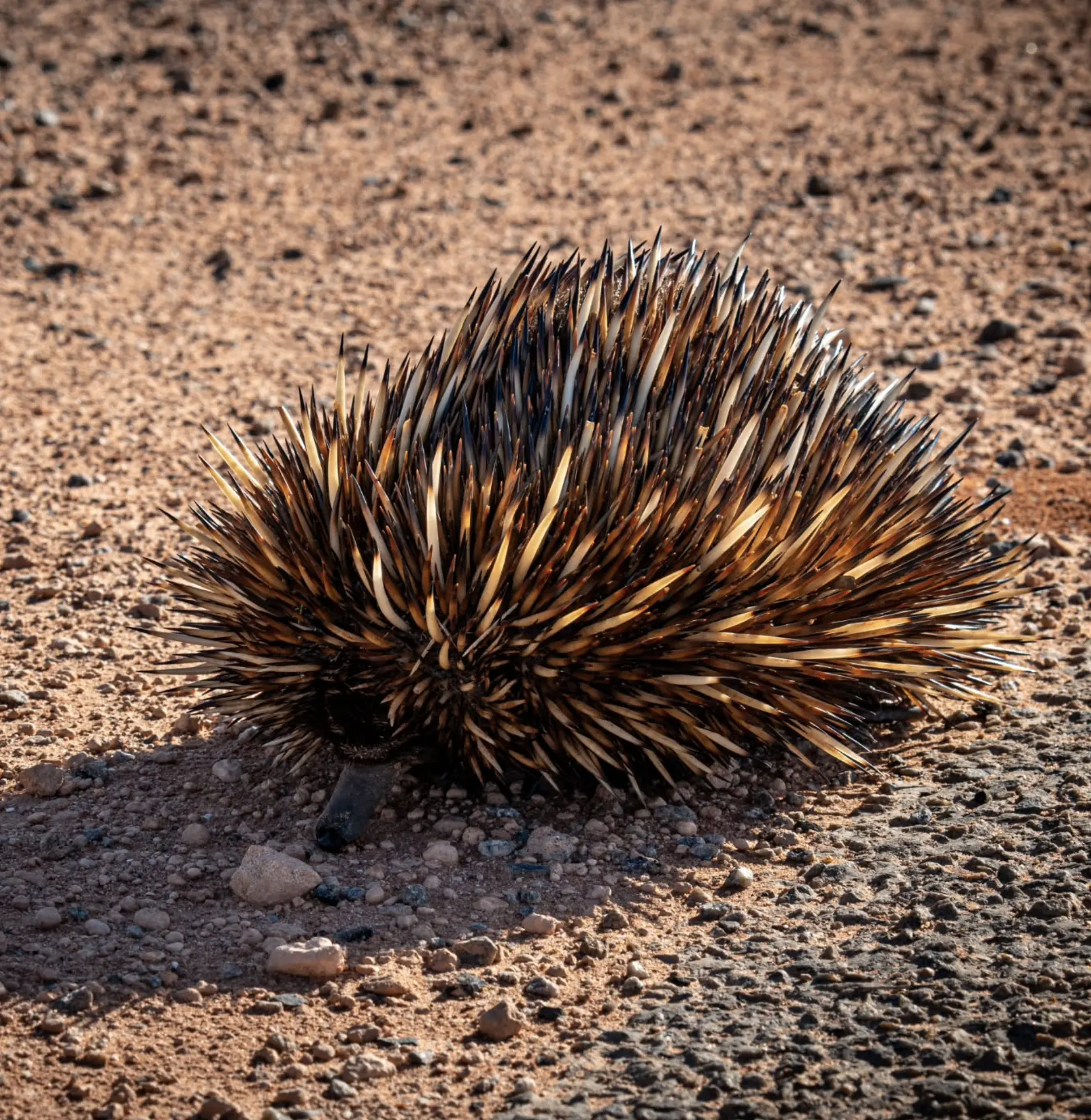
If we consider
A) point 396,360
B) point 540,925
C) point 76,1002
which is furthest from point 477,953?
point 396,360

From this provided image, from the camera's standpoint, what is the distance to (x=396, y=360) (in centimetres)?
770

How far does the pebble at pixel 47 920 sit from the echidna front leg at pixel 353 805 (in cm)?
70

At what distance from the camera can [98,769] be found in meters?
4.60

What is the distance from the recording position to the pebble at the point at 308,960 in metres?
3.65

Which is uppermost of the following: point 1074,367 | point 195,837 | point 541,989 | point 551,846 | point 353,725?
point 1074,367

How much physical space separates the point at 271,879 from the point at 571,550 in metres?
1.15

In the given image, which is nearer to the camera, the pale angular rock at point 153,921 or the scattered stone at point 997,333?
the pale angular rock at point 153,921

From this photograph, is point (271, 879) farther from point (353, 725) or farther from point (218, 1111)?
point (218, 1111)

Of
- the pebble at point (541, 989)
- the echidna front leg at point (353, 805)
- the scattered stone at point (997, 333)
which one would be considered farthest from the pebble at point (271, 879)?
the scattered stone at point (997, 333)

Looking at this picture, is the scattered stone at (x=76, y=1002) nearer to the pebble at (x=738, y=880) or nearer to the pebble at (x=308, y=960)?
the pebble at (x=308, y=960)

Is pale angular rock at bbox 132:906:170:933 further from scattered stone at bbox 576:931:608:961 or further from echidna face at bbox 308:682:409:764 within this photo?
scattered stone at bbox 576:931:608:961

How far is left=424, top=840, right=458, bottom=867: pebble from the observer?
163 inches

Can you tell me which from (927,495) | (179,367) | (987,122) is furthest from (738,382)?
(987,122)

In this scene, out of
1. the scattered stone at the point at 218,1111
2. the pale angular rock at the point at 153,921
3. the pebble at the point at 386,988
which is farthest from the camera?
the pale angular rock at the point at 153,921
